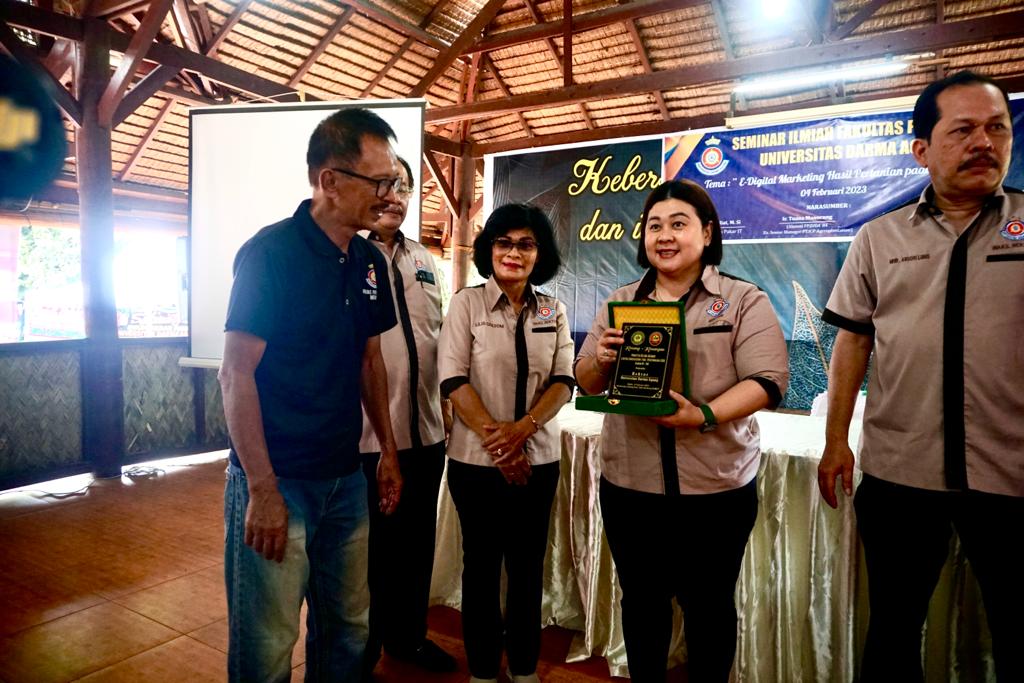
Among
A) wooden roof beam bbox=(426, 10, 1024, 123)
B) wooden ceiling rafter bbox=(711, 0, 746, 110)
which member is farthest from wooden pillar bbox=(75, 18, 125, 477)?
wooden ceiling rafter bbox=(711, 0, 746, 110)

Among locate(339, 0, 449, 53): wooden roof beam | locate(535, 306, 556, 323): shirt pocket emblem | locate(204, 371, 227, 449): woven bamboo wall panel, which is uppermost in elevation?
locate(339, 0, 449, 53): wooden roof beam

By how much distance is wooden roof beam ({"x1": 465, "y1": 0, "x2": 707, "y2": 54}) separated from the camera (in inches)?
247

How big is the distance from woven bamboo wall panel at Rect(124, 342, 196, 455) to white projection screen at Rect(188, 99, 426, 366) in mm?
2069

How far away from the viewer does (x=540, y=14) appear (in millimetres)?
7387

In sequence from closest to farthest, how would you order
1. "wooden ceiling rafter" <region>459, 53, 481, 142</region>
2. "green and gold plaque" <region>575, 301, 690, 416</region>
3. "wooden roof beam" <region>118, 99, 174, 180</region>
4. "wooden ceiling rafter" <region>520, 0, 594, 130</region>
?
"green and gold plaque" <region>575, 301, 690, 416</region> < "wooden ceiling rafter" <region>520, 0, 594, 130</region> < "wooden ceiling rafter" <region>459, 53, 481, 142</region> < "wooden roof beam" <region>118, 99, 174, 180</region>

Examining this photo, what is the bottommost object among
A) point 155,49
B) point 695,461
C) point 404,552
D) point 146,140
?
point 404,552

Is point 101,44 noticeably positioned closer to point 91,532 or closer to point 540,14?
point 91,532

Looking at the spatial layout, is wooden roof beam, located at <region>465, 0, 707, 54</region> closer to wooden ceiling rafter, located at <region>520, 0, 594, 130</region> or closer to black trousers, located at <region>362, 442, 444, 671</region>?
wooden ceiling rafter, located at <region>520, 0, 594, 130</region>

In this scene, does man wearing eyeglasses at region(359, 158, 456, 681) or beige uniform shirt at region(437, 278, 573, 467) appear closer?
beige uniform shirt at region(437, 278, 573, 467)

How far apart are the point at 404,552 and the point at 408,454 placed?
39 cm

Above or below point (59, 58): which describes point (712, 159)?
below

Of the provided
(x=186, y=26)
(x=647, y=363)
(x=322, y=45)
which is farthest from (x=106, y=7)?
(x=647, y=363)

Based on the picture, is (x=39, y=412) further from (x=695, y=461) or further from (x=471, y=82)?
(x=471, y=82)

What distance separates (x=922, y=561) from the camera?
4.49 ft
